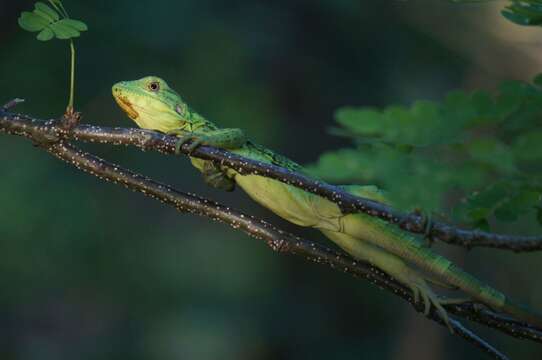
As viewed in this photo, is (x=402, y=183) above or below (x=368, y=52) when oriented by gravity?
above

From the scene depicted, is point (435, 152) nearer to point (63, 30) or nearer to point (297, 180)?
point (297, 180)

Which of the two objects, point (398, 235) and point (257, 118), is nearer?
point (398, 235)

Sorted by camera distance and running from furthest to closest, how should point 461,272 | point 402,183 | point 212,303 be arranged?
1. point 212,303
2. point 461,272
3. point 402,183

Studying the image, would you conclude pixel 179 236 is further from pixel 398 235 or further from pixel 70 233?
pixel 398 235

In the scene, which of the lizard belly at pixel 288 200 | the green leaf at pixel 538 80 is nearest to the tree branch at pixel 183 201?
the lizard belly at pixel 288 200

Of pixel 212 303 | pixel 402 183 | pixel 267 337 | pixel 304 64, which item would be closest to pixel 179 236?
pixel 212 303

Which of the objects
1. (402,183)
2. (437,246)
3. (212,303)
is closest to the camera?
(402,183)

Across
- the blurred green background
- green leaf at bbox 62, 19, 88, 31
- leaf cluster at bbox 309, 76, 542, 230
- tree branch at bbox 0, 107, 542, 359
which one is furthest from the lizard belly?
the blurred green background
